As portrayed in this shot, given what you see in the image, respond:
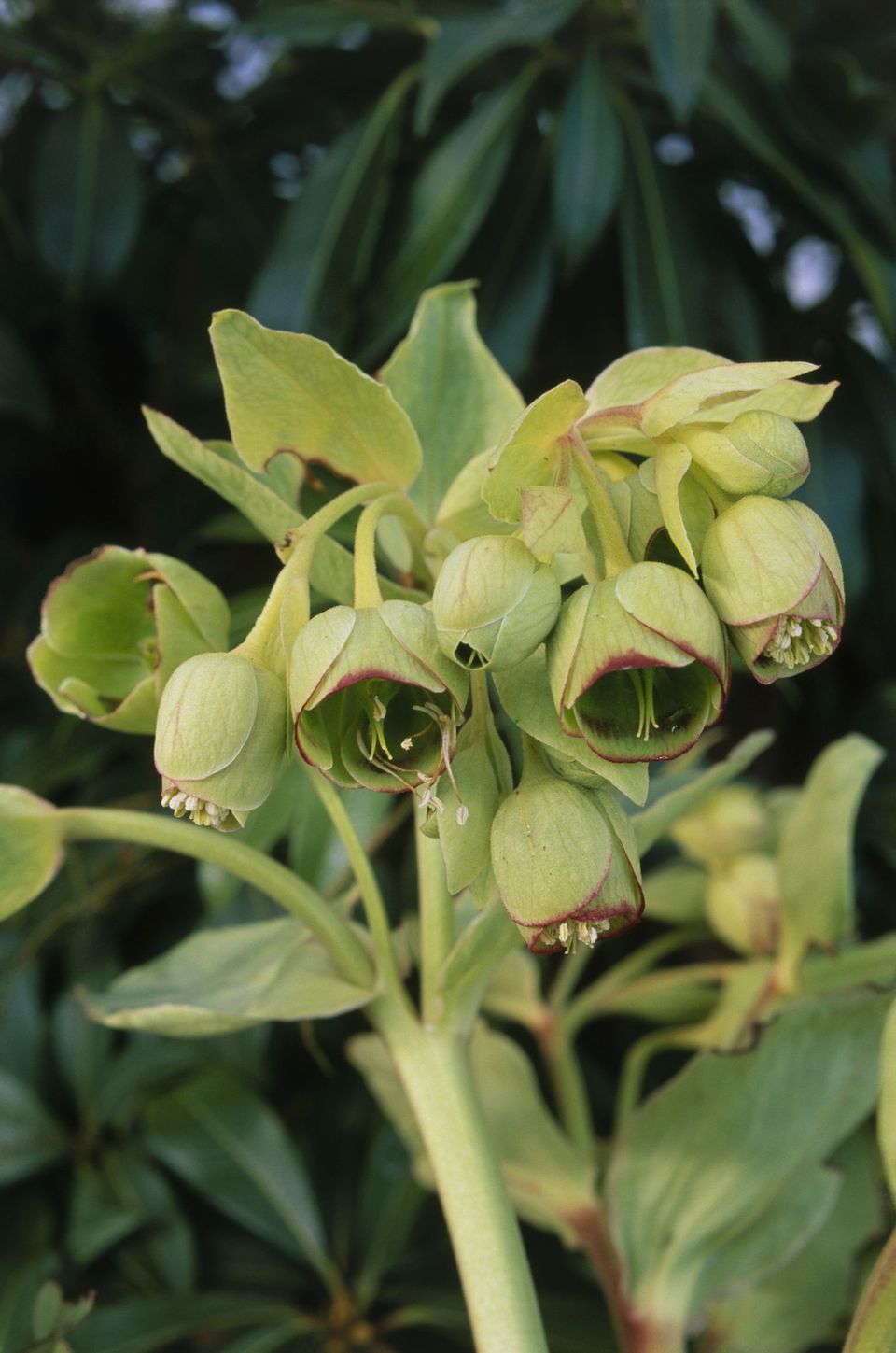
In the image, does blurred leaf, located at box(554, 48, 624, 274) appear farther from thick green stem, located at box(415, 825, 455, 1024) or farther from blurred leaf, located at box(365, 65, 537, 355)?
thick green stem, located at box(415, 825, 455, 1024)

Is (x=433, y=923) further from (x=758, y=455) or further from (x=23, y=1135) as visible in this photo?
(x=23, y=1135)

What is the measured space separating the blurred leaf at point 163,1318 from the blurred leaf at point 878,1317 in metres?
0.33

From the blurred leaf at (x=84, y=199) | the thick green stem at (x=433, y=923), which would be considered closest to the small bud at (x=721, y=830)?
the thick green stem at (x=433, y=923)

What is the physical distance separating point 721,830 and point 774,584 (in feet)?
1.12

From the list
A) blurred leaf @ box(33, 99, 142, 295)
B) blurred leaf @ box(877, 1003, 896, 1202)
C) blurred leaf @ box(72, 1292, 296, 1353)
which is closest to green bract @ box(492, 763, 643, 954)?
blurred leaf @ box(877, 1003, 896, 1202)

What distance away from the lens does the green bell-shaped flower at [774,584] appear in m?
0.26

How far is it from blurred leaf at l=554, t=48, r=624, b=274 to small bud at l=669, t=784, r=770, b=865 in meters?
0.31

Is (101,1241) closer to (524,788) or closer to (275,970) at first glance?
(275,970)

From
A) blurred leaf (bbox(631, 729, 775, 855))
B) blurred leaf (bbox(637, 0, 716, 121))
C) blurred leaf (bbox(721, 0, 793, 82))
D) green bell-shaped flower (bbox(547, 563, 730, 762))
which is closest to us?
green bell-shaped flower (bbox(547, 563, 730, 762))

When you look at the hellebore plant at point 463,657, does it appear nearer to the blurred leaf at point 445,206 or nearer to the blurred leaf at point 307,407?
the blurred leaf at point 307,407

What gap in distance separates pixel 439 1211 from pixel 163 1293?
0.15m

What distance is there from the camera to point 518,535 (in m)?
0.28

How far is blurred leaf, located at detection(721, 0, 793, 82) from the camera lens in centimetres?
72

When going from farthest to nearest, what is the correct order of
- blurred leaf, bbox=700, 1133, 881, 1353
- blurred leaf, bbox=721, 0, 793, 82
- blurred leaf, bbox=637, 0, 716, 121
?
1. blurred leaf, bbox=721, 0, 793, 82
2. blurred leaf, bbox=637, 0, 716, 121
3. blurred leaf, bbox=700, 1133, 881, 1353
